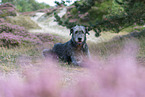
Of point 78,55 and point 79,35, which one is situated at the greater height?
point 79,35

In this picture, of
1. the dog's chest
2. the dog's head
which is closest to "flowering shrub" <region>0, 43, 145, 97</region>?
the dog's head

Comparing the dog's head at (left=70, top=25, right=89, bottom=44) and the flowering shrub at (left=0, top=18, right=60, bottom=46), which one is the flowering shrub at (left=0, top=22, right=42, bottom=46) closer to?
the flowering shrub at (left=0, top=18, right=60, bottom=46)

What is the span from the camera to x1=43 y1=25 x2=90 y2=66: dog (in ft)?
16.2

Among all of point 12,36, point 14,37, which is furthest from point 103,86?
point 12,36

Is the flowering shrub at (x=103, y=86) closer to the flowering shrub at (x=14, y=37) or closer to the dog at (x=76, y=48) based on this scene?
the dog at (x=76, y=48)

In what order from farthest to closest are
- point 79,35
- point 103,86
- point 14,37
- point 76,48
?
1. point 14,37
2. point 76,48
3. point 79,35
4. point 103,86

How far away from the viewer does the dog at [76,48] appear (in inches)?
195

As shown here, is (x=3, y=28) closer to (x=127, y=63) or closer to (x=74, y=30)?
(x=74, y=30)

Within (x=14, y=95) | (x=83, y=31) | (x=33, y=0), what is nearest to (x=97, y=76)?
(x=14, y=95)

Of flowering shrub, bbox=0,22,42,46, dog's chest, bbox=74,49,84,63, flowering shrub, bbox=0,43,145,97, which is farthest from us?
flowering shrub, bbox=0,22,42,46

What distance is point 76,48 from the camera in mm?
5316

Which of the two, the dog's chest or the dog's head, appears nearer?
the dog's head

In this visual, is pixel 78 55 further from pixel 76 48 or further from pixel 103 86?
pixel 103 86

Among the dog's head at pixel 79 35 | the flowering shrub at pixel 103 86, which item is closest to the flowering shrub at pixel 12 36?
the dog's head at pixel 79 35
